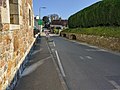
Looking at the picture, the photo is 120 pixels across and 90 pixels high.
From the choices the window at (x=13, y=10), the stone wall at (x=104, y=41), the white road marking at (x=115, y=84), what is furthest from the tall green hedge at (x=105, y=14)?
the window at (x=13, y=10)

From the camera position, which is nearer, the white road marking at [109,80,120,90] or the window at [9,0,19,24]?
the white road marking at [109,80,120,90]

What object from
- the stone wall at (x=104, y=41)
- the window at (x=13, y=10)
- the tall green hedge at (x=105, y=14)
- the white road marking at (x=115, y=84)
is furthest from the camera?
the tall green hedge at (x=105, y=14)

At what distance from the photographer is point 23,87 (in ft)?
22.0

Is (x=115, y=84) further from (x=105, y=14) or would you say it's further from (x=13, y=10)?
(x=105, y=14)

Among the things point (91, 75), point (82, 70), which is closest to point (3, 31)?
point (91, 75)

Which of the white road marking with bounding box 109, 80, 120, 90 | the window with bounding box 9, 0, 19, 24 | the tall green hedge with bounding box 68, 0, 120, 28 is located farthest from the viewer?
the tall green hedge with bounding box 68, 0, 120, 28

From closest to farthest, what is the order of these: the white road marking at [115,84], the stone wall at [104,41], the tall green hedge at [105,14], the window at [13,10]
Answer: the white road marking at [115,84]
the window at [13,10]
the stone wall at [104,41]
the tall green hedge at [105,14]

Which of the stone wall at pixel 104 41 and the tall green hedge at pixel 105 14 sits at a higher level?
the tall green hedge at pixel 105 14

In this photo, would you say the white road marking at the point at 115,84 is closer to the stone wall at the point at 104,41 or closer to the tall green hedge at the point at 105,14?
the stone wall at the point at 104,41

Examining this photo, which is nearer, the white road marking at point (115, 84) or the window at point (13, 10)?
the white road marking at point (115, 84)

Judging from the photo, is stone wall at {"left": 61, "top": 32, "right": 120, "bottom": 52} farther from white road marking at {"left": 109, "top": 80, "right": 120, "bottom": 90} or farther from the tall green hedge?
white road marking at {"left": 109, "top": 80, "right": 120, "bottom": 90}

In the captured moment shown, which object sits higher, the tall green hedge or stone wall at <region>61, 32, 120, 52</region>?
the tall green hedge

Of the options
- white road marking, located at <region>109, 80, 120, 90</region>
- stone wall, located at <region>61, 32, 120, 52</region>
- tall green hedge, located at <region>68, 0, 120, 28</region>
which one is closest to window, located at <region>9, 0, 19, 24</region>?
white road marking, located at <region>109, 80, 120, 90</region>

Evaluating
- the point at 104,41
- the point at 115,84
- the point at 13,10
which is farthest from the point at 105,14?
the point at 115,84
